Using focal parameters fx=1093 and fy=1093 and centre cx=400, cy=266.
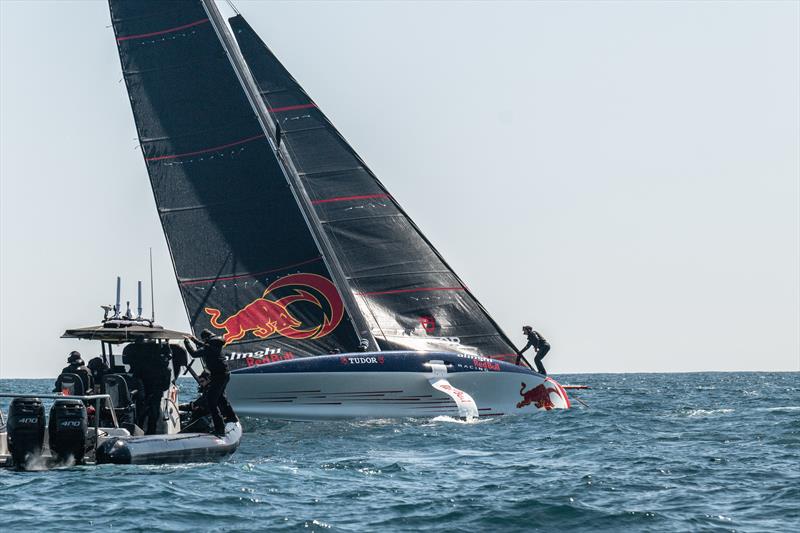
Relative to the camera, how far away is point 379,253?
92.7ft

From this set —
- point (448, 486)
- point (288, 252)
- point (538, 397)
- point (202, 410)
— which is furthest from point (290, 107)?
point (448, 486)

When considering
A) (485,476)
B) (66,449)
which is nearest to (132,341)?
(66,449)

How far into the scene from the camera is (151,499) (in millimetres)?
13555

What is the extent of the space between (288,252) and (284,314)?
157cm

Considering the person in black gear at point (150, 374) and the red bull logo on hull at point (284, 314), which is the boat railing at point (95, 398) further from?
the red bull logo on hull at point (284, 314)

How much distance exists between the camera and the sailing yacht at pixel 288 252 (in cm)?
2536

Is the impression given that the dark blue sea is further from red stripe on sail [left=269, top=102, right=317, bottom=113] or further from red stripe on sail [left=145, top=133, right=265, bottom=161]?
red stripe on sail [left=269, top=102, right=317, bottom=113]

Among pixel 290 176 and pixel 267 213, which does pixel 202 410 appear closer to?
pixel 267 213

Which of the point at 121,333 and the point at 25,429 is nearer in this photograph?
the point at 25,429

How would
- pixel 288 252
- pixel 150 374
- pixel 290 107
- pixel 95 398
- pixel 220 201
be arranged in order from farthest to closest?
pixel 290 107 < pixel 220 201 < pixel 288 252 < pixel 150 374 < pixel 95 398

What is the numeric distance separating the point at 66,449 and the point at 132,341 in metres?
2.93

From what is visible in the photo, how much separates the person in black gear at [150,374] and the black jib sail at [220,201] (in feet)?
26.7

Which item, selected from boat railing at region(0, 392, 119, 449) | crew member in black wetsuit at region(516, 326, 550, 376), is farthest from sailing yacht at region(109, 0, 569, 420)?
boat railing at region(0, 392, 119, 449)

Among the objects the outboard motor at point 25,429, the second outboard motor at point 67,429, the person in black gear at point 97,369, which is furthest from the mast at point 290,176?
the outboard motor at point 25,429
